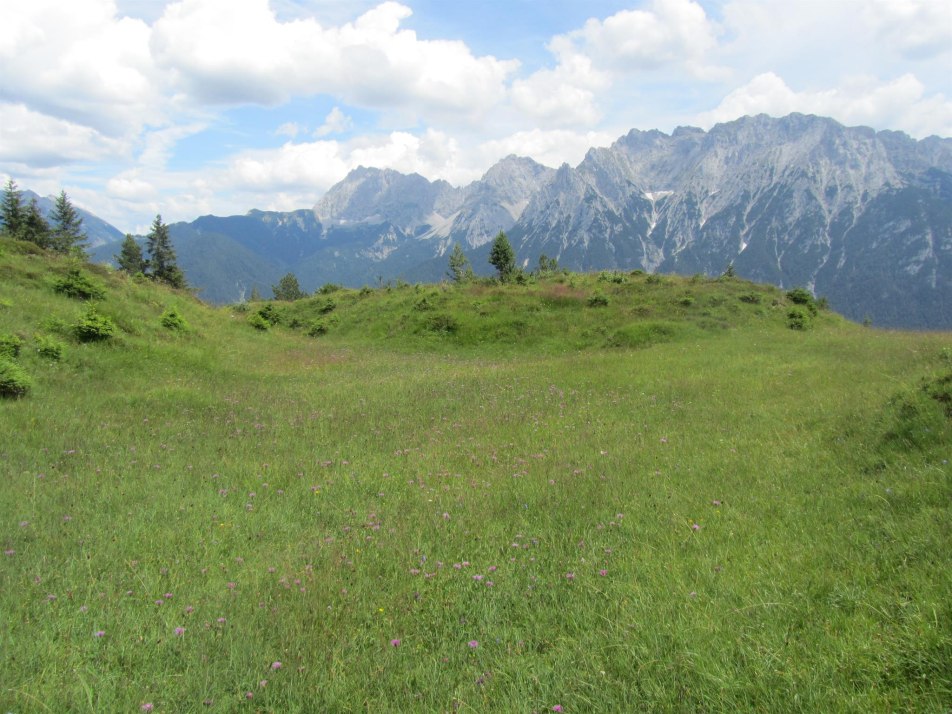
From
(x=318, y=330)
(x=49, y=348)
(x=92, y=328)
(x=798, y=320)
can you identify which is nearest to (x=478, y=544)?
(x=49, y=348)

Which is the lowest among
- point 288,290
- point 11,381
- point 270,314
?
point 11,381

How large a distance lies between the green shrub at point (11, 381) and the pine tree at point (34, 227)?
189 feet

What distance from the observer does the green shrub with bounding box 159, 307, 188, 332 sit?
21516 millimetres

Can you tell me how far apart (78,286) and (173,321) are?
397cm

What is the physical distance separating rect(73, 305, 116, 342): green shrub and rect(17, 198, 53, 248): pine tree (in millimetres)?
51723

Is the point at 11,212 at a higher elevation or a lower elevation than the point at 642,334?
higher

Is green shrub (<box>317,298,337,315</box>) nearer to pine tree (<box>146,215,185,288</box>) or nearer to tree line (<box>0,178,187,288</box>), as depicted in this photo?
tree line (<box>0,178,187,288</box>)

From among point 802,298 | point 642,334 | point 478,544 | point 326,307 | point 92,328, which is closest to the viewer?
point 478,544

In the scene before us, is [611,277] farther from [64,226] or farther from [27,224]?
[64,226]

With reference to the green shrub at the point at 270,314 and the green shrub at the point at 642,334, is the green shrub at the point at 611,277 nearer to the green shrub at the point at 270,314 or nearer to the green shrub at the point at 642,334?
the green shrub at the point at 642,334

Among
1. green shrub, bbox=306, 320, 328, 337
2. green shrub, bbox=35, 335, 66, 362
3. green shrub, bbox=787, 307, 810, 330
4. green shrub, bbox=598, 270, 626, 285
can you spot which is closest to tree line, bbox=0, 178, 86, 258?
green shrub, bbox=306, 320, 328, 337

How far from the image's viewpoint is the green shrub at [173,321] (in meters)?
21.5

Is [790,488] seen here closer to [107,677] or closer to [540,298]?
[107,677]

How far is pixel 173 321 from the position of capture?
21828 millimetres
